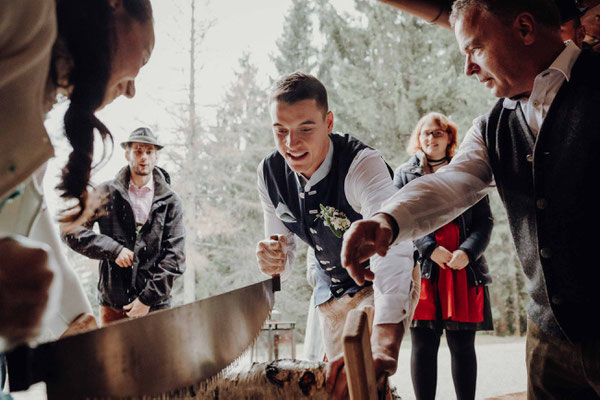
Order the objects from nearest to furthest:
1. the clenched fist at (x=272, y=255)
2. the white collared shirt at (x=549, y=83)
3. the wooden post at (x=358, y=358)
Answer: the wooden post at (x=358, y=358) → the white collared shirt at (x=549, y=83) → the clenched fist at (x=272, y=255)

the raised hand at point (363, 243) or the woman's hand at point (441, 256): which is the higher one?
the raised hand at point (363, 243)

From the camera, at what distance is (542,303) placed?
3.53ft

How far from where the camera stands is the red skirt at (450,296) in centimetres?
232

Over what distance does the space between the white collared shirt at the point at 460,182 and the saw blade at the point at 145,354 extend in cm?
44

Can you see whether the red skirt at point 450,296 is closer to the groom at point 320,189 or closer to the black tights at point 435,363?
the black tights at point 435,363

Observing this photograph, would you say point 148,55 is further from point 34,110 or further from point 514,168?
point 514,168

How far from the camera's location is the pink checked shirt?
2.51 metres

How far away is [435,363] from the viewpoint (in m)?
2.29

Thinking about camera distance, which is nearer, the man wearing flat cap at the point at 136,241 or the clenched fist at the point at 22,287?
the clenched fist at the point at 22,287

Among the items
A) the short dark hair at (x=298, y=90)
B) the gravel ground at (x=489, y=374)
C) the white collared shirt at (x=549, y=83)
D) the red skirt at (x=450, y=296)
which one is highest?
the short dark hair at (x=298, y=90)

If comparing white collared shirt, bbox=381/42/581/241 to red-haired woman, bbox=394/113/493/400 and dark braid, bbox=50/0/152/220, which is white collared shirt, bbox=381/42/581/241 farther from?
red-haired woman, bbox=394/113/493/400

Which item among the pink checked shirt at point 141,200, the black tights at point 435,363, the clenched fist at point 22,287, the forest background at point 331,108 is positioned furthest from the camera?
the forest background at point 331,108

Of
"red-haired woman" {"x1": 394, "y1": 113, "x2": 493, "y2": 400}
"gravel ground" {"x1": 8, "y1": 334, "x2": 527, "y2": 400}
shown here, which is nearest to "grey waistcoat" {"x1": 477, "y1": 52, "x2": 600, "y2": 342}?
"red-haired woman" {"x1": 394, "y1": 113, "x2": 493, "y2": 400}

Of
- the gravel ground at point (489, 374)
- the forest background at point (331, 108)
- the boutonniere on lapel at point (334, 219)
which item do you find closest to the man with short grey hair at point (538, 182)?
the boutonniere on lapel at point (334, 219)
